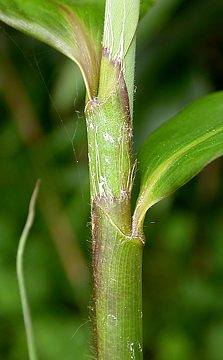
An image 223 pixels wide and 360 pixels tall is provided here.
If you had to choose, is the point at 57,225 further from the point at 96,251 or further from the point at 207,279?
the point at 96,251

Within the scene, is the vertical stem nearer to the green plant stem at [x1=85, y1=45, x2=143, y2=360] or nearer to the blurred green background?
the green plant stem at [x1=85, y1=45, x2=143, y2=360]

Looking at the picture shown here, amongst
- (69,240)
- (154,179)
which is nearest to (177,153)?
(154,179)

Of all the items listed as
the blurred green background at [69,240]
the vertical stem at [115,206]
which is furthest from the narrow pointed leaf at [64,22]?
the blurred green background at [69,240]

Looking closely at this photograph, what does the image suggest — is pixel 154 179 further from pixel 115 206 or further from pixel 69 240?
pixel 69 240

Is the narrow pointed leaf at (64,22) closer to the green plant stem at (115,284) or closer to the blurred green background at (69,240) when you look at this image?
the green plant stem at (115,284)

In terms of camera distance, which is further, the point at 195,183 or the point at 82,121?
the point at 195,183

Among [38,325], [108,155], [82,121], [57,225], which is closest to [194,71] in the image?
[82,121]
